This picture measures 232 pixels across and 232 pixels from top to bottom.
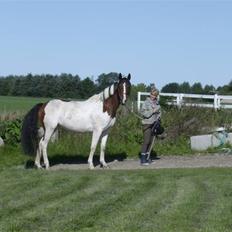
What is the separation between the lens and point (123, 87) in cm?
1611

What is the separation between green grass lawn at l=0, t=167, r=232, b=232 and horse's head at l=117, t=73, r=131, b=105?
7.12 ft

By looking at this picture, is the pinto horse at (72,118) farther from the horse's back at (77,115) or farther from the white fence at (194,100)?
the white fence at (194,100)

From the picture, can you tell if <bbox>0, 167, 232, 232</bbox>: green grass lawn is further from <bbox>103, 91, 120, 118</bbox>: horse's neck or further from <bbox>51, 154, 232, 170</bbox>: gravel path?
<bbox>103, 91, 120, 118</bbox>: horse's neck

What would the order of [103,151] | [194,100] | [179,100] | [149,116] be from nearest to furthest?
[103,151] < [149,116] < [179,100] < [194,100]

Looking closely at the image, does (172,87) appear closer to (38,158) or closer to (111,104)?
(111,104)

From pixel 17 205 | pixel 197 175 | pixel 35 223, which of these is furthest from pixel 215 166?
pixel 35 223

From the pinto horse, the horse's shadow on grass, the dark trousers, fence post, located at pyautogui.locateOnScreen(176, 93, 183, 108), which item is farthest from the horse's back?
fence post, located at pyautogui.locateOnScreen(176, 93, 183, 108)

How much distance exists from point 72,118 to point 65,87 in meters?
27.2

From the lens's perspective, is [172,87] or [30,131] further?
[172,87]

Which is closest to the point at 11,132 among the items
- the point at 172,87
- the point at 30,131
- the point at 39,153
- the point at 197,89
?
the point at 39,153

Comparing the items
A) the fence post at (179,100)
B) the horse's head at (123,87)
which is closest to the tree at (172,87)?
the fence post at (179,100)

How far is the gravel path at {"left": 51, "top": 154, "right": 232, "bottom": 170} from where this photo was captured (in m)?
16.6

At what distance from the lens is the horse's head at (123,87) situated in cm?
1612

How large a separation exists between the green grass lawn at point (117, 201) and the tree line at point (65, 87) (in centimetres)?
1183
